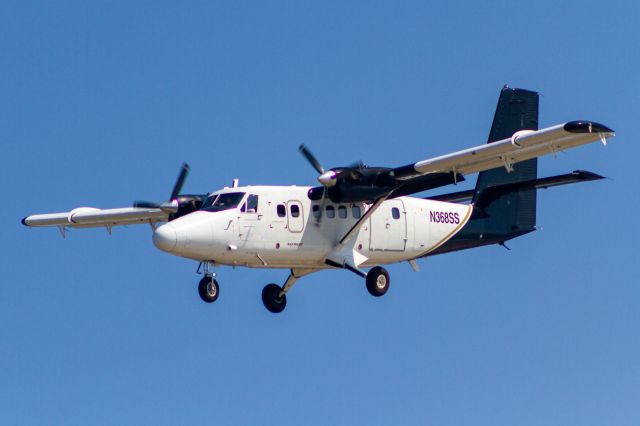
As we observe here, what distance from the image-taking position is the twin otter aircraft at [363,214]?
25.6 metres

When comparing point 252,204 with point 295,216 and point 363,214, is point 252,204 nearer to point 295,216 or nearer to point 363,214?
point 295,216

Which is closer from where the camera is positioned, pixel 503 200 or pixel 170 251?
pixel 170 251

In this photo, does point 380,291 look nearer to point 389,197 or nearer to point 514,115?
point 389,197

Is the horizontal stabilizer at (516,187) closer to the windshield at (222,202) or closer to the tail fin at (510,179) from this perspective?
the tail fin at (510,179)

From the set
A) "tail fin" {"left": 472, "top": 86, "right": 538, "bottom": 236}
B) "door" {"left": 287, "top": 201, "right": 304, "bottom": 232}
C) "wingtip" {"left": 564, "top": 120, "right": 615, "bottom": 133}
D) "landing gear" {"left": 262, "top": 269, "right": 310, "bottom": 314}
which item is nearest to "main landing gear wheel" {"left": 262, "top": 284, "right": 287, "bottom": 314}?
"landing gear" {"left": 262, "top": 269, "right": 310, "bottom": 314}

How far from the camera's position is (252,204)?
86.1 feet

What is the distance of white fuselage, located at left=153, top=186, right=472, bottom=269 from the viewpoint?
25.7m

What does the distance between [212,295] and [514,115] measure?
8848mm

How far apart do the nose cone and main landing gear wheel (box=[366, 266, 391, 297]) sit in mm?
4512

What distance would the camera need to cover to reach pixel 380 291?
2761 cm

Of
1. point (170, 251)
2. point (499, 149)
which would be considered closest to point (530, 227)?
point (499, 149)

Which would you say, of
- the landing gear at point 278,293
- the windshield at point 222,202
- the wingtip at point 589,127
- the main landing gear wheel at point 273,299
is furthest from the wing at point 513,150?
the main landing gear wheel at point 273,299

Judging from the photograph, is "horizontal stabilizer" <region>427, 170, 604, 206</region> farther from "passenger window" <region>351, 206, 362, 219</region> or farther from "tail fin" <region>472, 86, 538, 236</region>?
"passenger window" <region>351, 206, 362, 219</region>

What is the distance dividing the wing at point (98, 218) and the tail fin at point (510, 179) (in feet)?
23.2
